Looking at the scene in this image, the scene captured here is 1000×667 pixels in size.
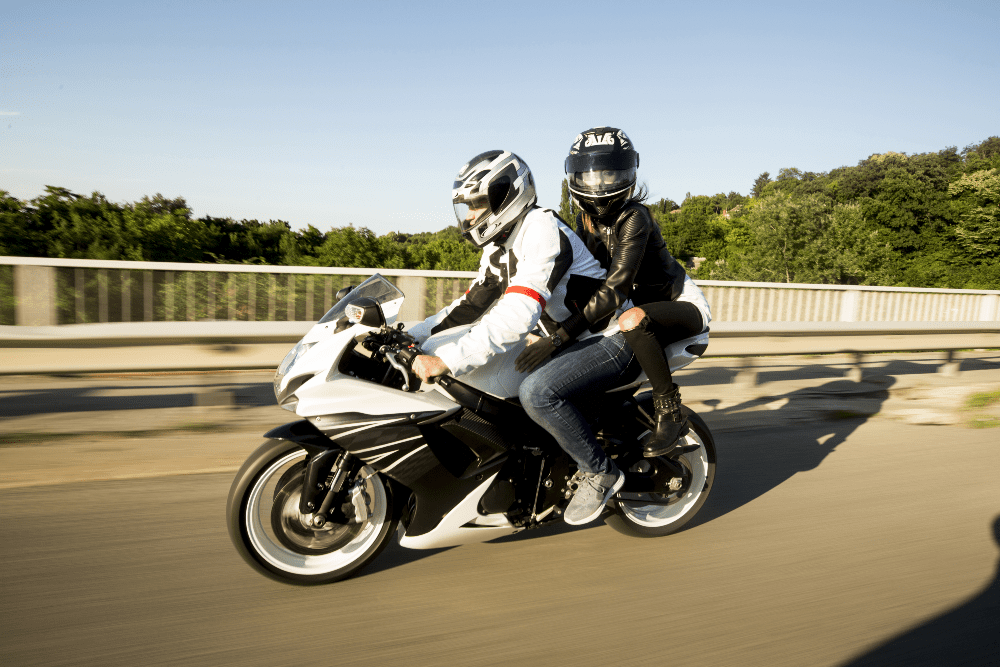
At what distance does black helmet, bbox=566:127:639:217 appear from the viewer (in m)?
3.57

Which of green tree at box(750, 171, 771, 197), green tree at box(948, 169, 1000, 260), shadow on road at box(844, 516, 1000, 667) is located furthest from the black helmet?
green tree at box(750, 171, 771, 197)

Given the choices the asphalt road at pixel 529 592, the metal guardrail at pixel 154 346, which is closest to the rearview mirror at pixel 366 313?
the asphalt road at pixel 529 592

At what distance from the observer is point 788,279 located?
46125 millimetres

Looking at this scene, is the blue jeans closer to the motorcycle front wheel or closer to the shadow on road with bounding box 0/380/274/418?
the motorcycle front wheel

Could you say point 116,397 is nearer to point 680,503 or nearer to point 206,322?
point 206,322

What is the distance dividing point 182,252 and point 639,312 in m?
13.1

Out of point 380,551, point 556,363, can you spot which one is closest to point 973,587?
point 556,363

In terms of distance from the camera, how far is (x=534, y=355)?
318 centimetres

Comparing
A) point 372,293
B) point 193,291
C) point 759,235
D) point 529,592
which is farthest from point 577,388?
point 759,235

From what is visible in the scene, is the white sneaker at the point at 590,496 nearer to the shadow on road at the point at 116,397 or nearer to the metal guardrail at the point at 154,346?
the metal guardrail at the point at 154,346

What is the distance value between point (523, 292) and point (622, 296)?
58 centimetres

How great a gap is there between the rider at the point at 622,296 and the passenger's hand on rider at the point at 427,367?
459 mm

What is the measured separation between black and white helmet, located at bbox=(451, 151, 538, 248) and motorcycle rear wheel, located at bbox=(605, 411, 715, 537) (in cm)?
146

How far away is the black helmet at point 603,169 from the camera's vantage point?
3.57 m
